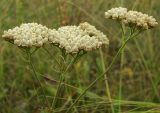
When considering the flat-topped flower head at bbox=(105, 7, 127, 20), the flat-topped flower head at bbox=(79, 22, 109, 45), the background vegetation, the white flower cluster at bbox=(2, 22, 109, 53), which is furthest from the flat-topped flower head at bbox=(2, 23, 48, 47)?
the background vegetation

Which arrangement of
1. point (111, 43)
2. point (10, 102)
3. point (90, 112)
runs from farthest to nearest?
point (111, 43) < point (10, 102) < point (90, 112)

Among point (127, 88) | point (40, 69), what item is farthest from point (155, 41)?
point (40, 69)

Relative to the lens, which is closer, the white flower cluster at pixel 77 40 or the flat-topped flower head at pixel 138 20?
the white flower cluster at pixel 77 40

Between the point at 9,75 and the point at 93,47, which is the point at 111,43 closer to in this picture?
the point at 9,75

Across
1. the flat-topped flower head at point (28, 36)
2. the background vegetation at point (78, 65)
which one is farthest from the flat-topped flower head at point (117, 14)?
the background vegetation at point (78, 65)

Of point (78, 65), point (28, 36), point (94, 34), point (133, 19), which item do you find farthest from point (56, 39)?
point (78, 65)

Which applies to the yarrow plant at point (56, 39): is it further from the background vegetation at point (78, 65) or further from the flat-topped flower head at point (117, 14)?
the background vegetation at point (78, 65)
